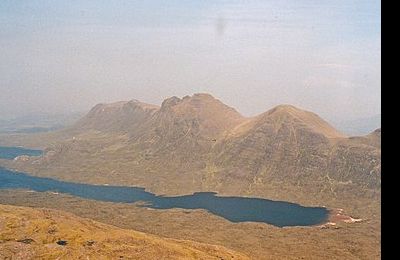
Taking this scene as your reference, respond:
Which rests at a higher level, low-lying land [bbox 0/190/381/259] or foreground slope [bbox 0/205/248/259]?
foreground slope [bbox 0/205/248/259]

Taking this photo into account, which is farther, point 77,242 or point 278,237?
point 278,237

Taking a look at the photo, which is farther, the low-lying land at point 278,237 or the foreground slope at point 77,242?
the low-lying land at point 278,237

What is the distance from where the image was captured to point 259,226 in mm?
197125

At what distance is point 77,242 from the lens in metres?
115

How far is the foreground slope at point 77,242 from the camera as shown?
106625 mm

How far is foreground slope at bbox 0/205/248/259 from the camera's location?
106625mm

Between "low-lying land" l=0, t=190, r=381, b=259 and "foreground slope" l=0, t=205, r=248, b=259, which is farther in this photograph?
"low-lying land" l=0, t=190, r=381, b=259

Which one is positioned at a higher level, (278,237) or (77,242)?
(77,242)

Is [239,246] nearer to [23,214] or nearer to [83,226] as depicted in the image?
[83,226]

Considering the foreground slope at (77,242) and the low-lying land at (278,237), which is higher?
the foreground slope at (77,242)
